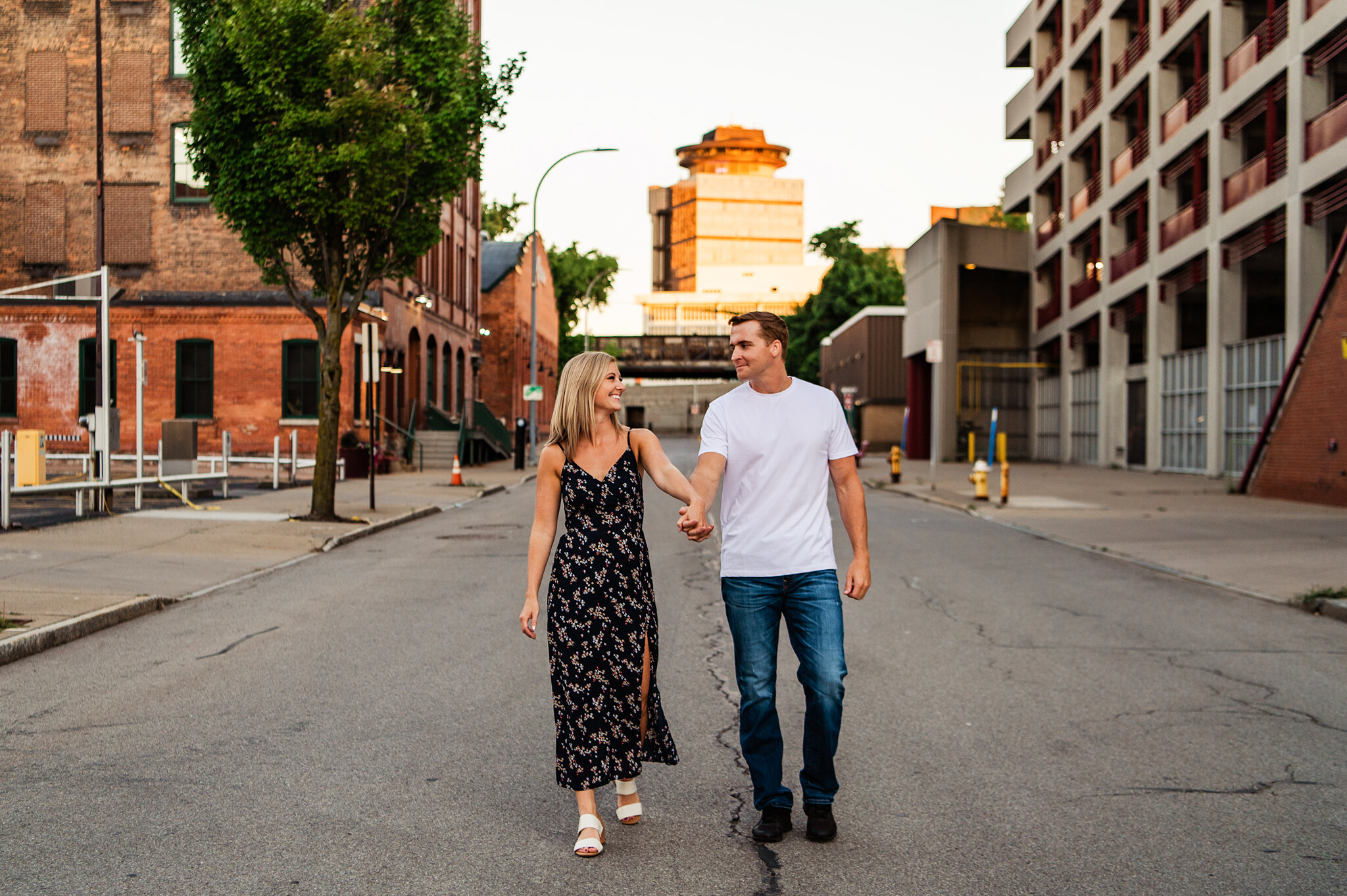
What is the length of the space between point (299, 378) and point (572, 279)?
50.3 m

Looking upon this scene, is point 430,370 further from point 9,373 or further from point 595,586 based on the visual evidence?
point 595,586

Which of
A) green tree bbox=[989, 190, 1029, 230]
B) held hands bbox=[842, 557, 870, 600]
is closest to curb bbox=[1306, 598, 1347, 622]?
held hands bbox=[842, 557, 870, 600]

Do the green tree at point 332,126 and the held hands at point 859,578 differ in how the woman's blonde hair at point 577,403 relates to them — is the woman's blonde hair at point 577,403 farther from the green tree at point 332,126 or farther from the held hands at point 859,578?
the green tree at point 332,126

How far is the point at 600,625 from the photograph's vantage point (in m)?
4.25

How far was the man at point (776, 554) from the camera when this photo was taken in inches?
166

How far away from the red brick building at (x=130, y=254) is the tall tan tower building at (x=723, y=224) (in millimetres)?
100979

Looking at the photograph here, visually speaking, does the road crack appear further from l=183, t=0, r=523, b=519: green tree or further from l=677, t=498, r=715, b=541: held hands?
l=183, t=0, r=523, b=519: green tree

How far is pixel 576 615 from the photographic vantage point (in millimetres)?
4246

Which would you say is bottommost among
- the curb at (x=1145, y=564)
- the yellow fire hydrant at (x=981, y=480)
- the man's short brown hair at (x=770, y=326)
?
Result: the curb at (x=1145, y=564)

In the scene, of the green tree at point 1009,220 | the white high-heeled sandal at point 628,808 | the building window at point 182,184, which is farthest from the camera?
the green tree at point 1009,220

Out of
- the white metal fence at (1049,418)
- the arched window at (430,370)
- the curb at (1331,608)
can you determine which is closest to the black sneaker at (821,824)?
the curb at (1331,608)

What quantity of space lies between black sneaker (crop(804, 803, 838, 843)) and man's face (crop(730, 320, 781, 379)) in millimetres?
1553

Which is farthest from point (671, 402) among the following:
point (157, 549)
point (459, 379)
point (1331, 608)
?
point (1331, 608)

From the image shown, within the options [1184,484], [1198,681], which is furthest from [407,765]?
[1184,484]
